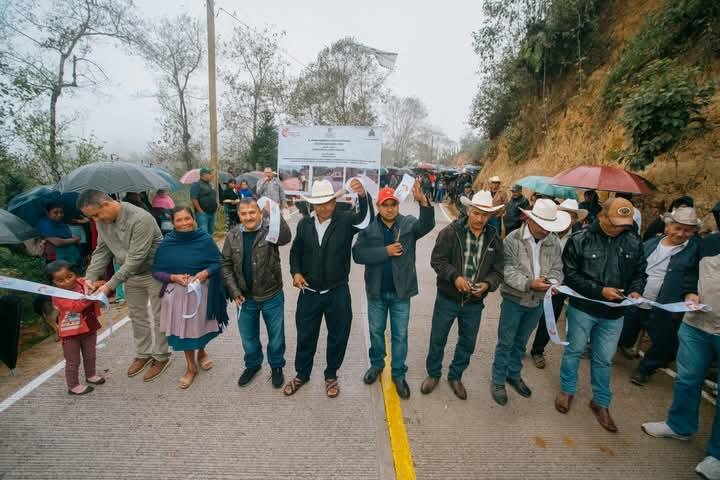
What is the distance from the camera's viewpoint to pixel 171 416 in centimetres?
283

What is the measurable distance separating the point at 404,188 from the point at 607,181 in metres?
3.72

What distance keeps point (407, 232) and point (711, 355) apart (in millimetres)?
2632

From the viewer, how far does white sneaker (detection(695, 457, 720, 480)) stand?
2398mm

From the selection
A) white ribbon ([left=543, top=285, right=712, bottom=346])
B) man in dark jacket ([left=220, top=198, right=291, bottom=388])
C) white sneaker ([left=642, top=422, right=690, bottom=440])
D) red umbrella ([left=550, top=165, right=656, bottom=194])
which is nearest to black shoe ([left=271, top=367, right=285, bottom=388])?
man in dark jacket ([left=220, top=198, right=291, bottom=388])

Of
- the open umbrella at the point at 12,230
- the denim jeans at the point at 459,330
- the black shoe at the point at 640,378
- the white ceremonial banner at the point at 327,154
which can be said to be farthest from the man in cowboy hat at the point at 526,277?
the open umbrella at the point at 12,230

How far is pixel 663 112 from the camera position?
4738mm

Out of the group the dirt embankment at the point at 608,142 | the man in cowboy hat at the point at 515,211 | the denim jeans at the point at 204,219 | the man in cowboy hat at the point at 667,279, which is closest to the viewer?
the man in cowboy hat at the point at 667,279

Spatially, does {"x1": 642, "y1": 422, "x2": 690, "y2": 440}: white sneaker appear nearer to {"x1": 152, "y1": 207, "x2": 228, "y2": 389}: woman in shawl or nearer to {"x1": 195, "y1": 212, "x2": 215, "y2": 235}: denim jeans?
{"x1": 152, "y1": 207, "x2": 228, "y2": 389}: woman in shawl

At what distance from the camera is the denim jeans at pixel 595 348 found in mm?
2896

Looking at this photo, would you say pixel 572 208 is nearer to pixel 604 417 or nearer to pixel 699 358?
pixel 699 358

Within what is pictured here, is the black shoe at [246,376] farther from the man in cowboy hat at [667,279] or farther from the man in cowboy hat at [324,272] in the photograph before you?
the man in cowboy hat at [667,279]

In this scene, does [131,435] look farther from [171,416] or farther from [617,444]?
[617,444]

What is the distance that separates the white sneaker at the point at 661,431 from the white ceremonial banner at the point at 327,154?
386 centimetres

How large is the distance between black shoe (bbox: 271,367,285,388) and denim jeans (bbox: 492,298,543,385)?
6.96 ft
